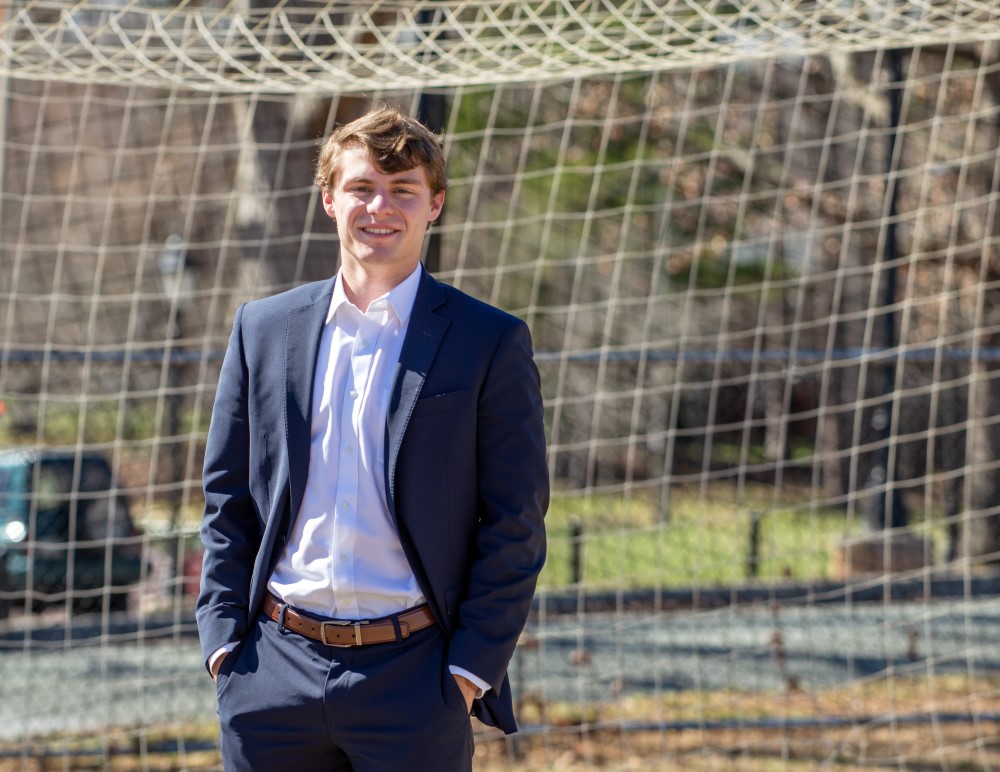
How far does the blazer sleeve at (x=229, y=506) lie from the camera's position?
2393 millimetres

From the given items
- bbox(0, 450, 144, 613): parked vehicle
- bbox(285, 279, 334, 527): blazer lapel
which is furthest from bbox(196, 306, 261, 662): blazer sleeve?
bbox(0, 450, 144, 613): parked vehicle

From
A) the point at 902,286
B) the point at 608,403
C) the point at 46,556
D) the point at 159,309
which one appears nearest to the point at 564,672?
the point at 46,556

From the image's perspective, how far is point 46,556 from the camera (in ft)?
22.3

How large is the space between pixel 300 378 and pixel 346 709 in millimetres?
607

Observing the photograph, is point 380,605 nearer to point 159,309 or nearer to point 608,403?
point 608,403

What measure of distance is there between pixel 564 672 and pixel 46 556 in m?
2.99

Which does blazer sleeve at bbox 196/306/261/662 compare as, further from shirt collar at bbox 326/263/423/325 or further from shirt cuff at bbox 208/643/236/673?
shirt collar at bbox 326/263/423/325

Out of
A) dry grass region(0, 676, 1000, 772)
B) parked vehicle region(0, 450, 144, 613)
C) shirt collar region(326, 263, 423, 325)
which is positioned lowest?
parked vehicle region(0, 450, 144, 613)

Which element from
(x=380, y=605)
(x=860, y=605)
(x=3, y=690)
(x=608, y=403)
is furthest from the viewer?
(x=608, y=403)

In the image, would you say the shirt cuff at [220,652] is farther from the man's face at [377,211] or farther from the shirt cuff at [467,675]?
the man's face at [377,211]

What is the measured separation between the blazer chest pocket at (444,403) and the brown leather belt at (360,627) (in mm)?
356

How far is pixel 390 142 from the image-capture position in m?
2.27

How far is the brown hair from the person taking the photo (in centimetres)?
227

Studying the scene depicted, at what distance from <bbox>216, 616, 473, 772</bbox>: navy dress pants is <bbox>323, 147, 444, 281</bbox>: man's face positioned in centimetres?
69
